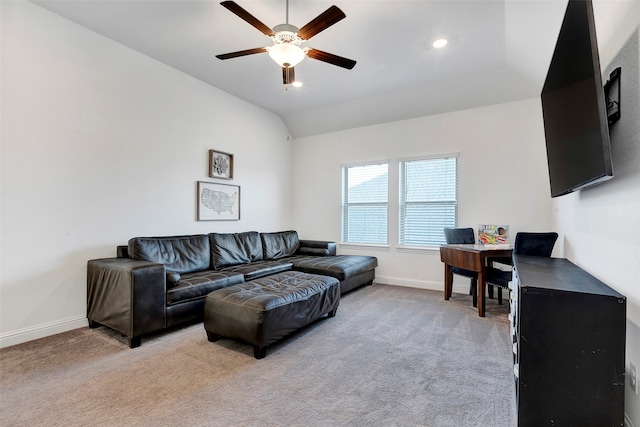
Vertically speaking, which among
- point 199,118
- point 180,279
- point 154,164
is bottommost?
point 180,279

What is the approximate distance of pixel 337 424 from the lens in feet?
5.30

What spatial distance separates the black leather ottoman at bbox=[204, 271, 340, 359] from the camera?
93.2 inches

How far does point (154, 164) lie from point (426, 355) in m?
3.67

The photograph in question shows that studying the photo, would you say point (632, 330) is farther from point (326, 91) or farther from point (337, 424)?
point (326, 91)

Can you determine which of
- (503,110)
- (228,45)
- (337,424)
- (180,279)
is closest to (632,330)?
(337,424)

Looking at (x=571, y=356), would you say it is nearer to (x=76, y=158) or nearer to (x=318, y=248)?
(x=318, y=248)

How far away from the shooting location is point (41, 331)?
279cm

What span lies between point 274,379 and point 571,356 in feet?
5.57

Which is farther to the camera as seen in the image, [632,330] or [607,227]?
[607,227]

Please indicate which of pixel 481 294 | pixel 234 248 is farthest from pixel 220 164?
pixel 481 294

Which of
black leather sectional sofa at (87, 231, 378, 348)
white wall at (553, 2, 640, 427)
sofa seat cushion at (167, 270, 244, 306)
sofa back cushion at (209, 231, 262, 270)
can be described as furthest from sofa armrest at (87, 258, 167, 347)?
white wall at (553, 2, 640, 427)

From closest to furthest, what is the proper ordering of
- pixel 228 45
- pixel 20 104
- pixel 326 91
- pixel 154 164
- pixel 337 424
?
pixel 337 424, pixel 20 104, pixel 228 45, pixel 154 164, pixel 326 91

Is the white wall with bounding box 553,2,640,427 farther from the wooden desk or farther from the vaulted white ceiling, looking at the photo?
the wooden desk

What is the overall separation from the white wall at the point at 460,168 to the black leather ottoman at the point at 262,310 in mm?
2380
